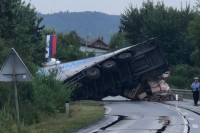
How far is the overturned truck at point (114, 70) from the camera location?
28.5 meters

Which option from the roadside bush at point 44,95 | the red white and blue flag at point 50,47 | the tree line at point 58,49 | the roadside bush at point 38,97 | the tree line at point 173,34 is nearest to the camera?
the roadside bush at point 38,97

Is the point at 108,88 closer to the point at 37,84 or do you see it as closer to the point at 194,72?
the point at 37,84

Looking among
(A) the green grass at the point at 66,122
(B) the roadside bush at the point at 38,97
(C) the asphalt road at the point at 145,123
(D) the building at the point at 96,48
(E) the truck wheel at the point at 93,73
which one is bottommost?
(C) the asphalt road at the point at 145,123

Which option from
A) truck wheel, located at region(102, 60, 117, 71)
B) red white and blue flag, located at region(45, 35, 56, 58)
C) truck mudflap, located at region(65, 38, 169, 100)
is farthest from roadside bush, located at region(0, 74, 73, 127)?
red white and blue flag, located at region(45, 35, 56, 58)

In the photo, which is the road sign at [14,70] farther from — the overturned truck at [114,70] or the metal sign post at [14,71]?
the overturned truck at [114,70]

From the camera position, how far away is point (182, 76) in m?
48.4

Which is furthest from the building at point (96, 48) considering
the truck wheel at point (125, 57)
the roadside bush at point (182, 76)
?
the truck wheel at point (125, 57)

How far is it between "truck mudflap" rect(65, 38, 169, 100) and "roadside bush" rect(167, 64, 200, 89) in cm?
1443

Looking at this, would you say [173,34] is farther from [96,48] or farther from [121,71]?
[96,48]

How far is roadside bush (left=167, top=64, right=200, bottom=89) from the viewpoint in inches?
1817

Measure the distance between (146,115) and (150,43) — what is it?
9.24m

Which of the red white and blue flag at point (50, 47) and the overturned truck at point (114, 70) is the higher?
the red white and blue flag at point (50, 47)

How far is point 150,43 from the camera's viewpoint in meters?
30.0

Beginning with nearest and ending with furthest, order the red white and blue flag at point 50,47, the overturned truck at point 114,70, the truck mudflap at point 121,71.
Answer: the overturned truck at point 114,70 < the truck mudflap at point 121,71 < the red white and blue flag at point 50,47
